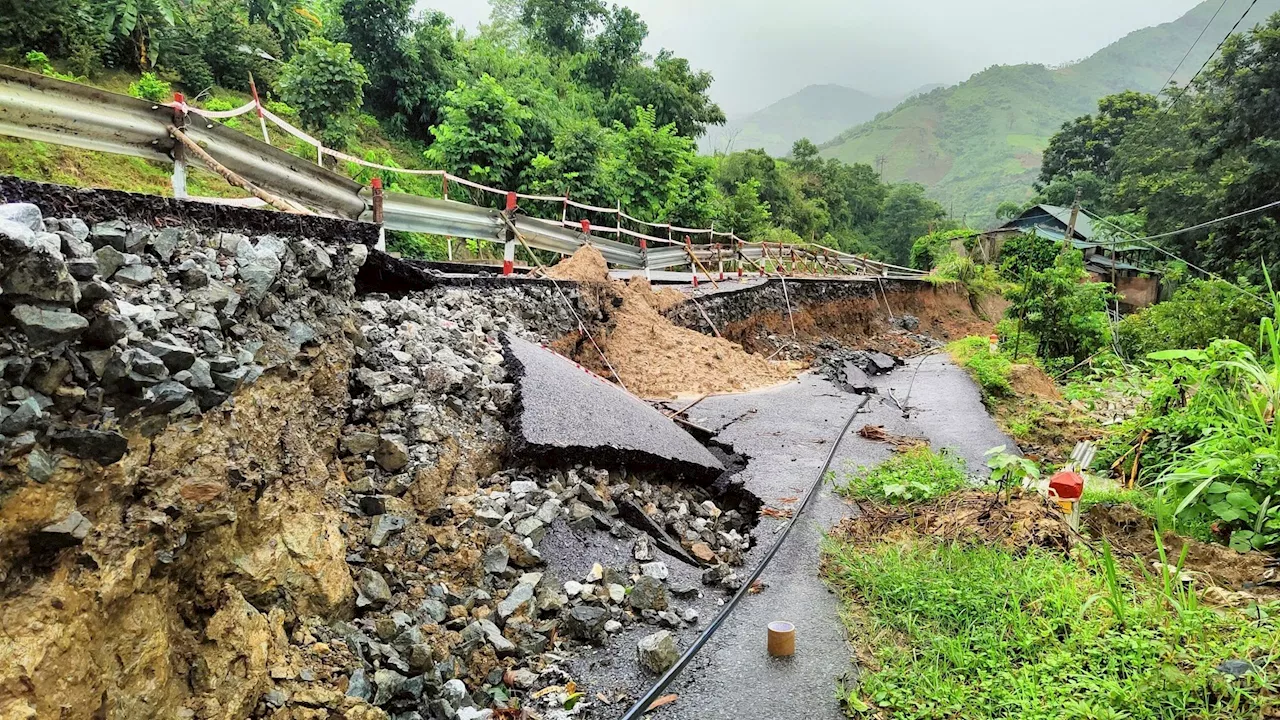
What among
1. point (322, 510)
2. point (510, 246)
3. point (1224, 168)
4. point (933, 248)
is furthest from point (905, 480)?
point (933, 248)

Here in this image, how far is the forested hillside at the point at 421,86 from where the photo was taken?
35.1 ft

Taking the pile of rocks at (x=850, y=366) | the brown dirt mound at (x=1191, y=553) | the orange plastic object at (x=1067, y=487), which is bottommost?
the pile of rocks at (x=850, y=366)

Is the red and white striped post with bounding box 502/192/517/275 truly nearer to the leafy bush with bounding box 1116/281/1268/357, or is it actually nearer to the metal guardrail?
the metal guardrail

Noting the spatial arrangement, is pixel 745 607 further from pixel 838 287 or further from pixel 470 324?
pixel 838 287

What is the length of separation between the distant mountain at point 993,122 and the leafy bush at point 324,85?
72.0 metres

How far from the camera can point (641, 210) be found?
1493cm

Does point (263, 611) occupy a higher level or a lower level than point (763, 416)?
higher

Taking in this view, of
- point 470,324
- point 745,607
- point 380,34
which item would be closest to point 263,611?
point 745,607

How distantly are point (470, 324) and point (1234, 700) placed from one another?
4736mm

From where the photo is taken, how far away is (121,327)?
1.91 m

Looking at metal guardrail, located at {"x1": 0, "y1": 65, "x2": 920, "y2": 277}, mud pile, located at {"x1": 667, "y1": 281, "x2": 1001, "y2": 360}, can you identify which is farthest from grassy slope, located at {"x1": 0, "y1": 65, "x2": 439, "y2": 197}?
mud pile, located at {"x1": 667, "y1": 281, "x2": 1001, "y2": 360}

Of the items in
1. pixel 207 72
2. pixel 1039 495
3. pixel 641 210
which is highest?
pixel 207 72

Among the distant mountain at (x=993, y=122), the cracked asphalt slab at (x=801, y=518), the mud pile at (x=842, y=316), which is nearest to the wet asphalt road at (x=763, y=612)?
the cracked asphalt slab at (x=801, y=518)

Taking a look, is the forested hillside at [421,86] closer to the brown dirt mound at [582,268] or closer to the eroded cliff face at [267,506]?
the brown dirt mound at [582,268]
